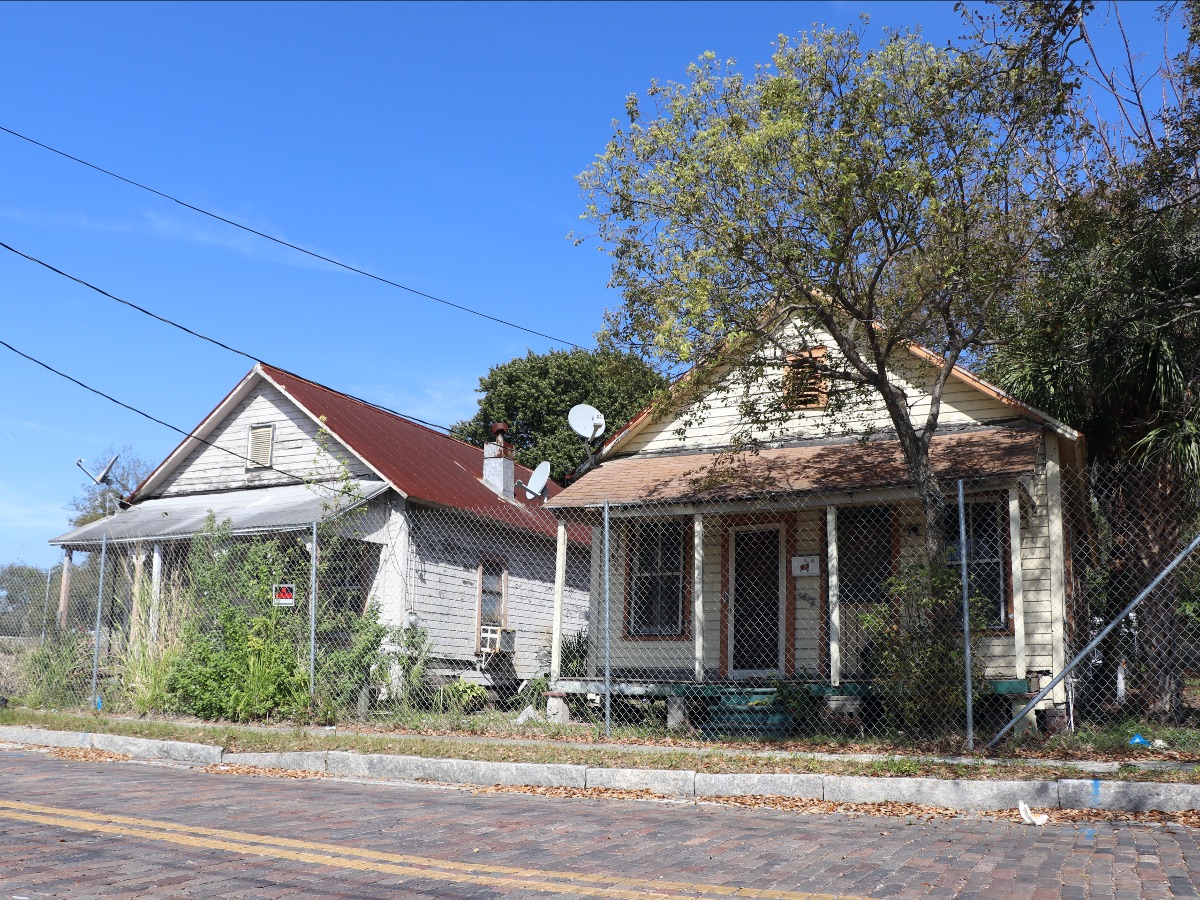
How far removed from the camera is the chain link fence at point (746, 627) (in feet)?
38.8

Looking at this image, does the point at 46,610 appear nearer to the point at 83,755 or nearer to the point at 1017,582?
the point at 83,755

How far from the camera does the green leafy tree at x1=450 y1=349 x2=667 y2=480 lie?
117 ft

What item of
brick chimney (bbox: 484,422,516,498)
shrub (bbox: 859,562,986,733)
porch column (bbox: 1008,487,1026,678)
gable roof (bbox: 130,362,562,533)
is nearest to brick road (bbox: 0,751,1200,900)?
shrub (bbox: 859,562,986,733)

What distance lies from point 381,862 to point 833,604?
8.36 metres

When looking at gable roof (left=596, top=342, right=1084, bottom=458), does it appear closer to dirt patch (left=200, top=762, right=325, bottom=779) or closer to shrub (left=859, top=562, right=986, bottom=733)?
shrub (left=859, top=562, right=986, bottom=733)

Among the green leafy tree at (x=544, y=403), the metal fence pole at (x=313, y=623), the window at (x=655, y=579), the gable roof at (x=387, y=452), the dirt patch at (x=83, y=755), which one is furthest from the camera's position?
the green leafy tree at (x=544, y=403)

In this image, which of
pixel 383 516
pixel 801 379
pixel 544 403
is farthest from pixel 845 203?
pixel 544 403

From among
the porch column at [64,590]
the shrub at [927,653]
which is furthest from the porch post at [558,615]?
the porch column at [64,590]

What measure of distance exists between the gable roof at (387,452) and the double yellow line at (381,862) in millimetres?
10621

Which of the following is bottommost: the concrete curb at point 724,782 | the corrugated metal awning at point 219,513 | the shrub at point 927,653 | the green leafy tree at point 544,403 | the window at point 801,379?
the concrete curb at point 724,782

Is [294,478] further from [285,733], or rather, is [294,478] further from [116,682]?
[285,733]

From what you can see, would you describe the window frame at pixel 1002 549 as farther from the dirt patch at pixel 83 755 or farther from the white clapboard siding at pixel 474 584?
the dirt patch at pixel 83 755

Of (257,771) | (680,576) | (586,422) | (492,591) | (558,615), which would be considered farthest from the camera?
(492,591)

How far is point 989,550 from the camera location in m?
13.7
